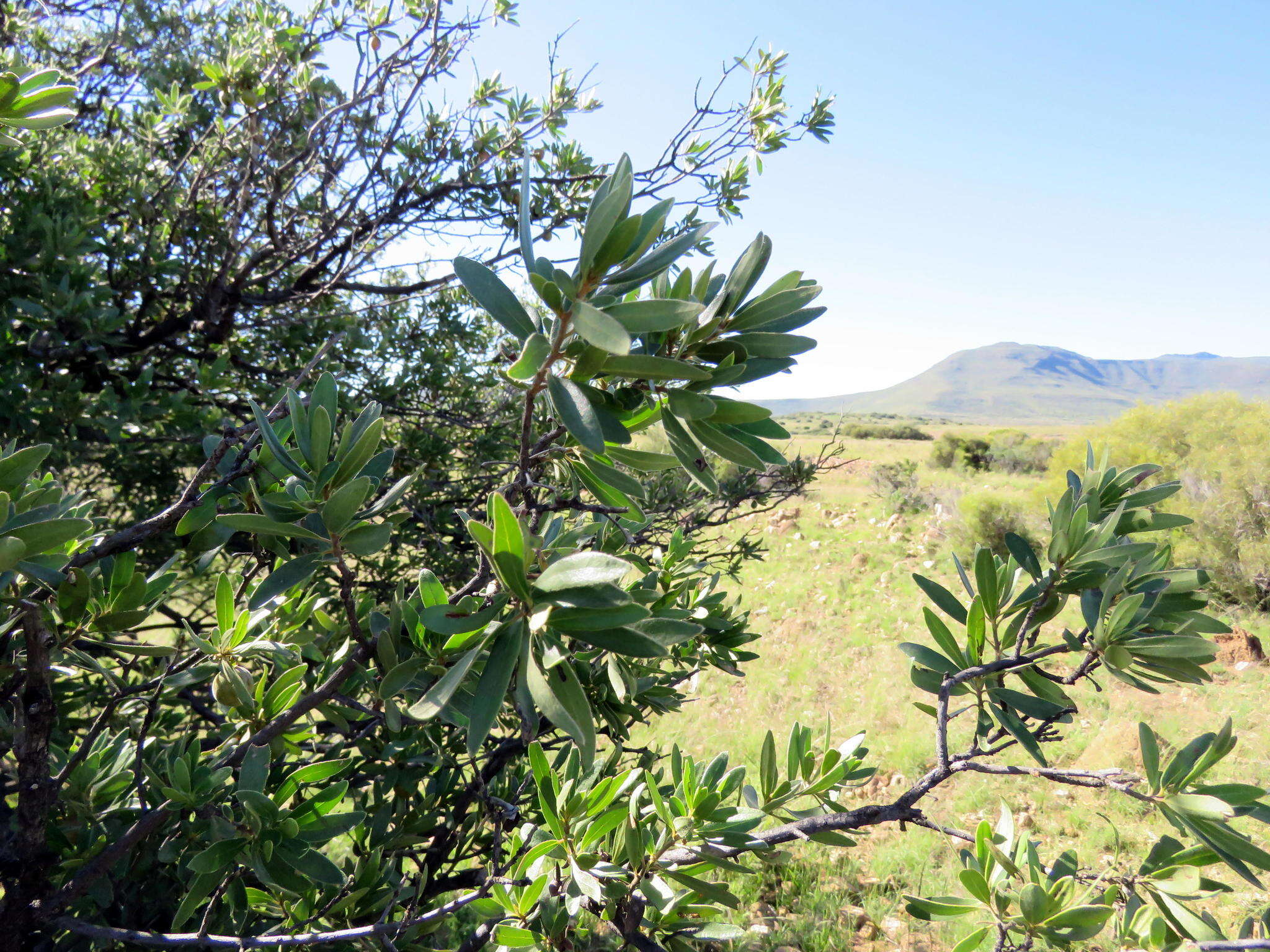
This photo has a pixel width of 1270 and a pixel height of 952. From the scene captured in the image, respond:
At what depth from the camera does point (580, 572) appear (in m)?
0.56

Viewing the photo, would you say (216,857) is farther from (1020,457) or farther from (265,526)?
(1020,457)

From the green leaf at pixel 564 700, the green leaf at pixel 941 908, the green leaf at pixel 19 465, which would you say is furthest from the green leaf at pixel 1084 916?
the green leaf at pixel 19 465

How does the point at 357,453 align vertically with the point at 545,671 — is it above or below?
above

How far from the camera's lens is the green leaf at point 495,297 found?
1.97 ft

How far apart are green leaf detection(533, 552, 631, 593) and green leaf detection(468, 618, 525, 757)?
7 cm

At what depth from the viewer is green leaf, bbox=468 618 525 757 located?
1.88ft

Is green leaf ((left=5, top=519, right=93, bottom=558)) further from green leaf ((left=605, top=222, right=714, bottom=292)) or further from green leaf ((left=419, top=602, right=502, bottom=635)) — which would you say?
green leaf ((left=605, top=222, right=714, bottom=292))

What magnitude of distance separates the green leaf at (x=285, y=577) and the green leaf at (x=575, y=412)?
0.36m

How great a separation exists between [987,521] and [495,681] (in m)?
12.0

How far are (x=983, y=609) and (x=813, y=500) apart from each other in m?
15.4

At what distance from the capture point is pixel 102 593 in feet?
3.26

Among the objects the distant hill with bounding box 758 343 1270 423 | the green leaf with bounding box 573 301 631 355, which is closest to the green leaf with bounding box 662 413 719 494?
the green leaf with bounding box 573 301 631 355

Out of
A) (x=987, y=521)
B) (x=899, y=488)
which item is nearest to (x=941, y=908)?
(x=987, y=521)

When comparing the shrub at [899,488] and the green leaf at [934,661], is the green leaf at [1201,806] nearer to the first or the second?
the green leaf at [934,661]
